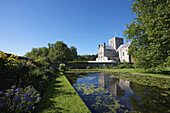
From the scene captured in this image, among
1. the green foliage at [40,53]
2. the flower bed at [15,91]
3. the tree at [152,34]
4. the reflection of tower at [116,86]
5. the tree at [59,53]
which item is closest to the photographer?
the flower bed at [15,91]

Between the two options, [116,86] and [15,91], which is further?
[116,86]

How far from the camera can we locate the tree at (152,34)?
921 centimetres

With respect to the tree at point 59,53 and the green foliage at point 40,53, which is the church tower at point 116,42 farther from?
the green foliage at point 40,53

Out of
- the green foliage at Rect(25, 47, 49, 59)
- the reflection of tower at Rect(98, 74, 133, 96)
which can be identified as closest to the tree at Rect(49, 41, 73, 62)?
the green foliage at Rect(25, 47, 49, 59)

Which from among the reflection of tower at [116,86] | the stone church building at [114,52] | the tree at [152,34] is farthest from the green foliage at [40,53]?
the reflection of tower at [116,86]

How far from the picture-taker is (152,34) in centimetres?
983

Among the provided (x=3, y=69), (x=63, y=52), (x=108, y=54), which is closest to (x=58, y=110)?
(x=3, y=69)

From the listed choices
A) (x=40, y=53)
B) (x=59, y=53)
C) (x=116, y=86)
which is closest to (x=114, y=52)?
(x=59, y=53)

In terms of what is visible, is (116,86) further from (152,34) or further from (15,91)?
(152,34)

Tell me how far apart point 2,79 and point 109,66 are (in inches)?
1106

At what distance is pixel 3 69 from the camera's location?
4.21 m

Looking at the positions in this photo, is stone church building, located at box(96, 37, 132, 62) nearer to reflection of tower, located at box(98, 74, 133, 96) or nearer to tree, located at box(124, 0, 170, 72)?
tree, located at box(124, 0, 170, 72)

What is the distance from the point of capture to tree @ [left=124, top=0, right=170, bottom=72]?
921 centimetres

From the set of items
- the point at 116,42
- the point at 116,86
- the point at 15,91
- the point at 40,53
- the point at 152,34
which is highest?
the point at 116,42
